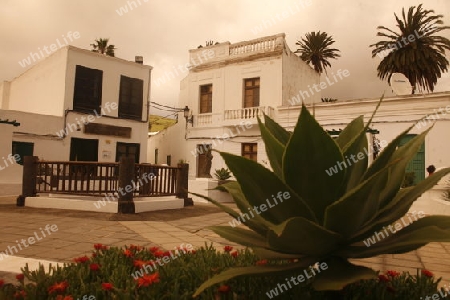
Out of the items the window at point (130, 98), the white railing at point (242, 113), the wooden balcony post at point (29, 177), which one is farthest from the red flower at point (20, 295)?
the window at point (130, 98)

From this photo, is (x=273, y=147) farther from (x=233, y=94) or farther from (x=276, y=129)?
(x=233, y=94)

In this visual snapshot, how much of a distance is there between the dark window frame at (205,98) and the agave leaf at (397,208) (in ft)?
58.5

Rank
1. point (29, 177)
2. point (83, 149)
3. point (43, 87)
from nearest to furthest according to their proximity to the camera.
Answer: point (29, 177)
point (83, 149)
point (43, 87)

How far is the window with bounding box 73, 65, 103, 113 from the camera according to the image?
16797 mm

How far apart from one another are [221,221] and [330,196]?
251 inches

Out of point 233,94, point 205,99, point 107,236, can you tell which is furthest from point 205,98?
point 107,236

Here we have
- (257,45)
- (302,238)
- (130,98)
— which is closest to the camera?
(302,238)

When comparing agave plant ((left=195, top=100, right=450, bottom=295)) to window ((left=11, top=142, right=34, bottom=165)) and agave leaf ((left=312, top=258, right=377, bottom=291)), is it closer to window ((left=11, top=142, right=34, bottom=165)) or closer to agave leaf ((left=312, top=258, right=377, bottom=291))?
agave leaf ((left=312, top=258, right=377, bottom=291))

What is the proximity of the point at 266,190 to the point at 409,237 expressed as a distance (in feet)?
2.18

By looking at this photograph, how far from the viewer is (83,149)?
Answer: 55.1 feet

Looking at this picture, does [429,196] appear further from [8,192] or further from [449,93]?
[8,192]

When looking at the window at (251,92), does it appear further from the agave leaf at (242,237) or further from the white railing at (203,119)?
the agave leaf at (242,237)

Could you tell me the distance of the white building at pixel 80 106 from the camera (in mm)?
15273

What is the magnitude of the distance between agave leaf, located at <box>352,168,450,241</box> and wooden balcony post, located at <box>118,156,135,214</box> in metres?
6.75
